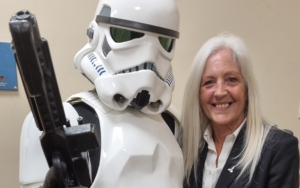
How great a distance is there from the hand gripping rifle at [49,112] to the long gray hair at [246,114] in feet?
1.73

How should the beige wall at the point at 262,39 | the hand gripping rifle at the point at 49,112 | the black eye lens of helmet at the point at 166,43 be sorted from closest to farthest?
the hand gripping rifle at the point at 49,112
the black eye lens of helmet at the point at 166,43
the beige wall at the point at 262,39

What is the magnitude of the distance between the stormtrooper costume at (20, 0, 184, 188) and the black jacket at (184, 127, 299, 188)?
242 mm

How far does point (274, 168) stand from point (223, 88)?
12.6 inches

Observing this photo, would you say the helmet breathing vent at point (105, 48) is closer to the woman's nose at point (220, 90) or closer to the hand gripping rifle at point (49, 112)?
the hand gripping rifle at point (49, 112)

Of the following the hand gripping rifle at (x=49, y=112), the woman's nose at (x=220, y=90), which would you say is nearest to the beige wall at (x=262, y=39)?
the woman's nose at (x=220, y=90)

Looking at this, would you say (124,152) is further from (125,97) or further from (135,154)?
(125,97)

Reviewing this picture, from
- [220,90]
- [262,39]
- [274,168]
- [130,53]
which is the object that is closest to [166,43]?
[130,53]

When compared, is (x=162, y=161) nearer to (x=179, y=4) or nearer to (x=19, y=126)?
(x=19, y=126)

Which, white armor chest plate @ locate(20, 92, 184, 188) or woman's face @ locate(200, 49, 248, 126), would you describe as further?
woman's face @ locate(200, 49, 248, 126)

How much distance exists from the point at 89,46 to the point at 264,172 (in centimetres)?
71

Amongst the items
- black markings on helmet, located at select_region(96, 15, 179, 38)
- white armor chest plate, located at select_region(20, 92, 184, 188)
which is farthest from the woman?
black markings on helmet, located at select_region(96, 15, 179, 38)

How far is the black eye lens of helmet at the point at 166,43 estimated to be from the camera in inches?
32.5

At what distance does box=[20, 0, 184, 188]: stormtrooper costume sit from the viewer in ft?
2.39

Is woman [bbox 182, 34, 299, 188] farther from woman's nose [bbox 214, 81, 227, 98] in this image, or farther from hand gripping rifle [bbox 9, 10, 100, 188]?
hand gripping rifle [bbox 9, 10, 100, 188]
